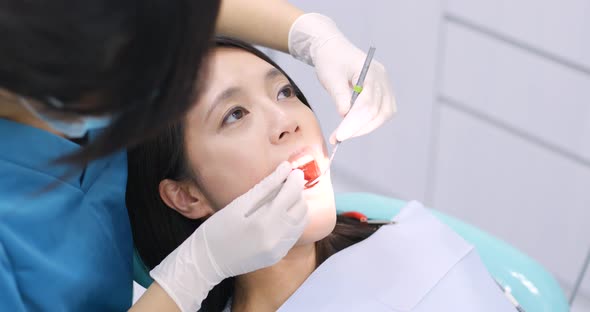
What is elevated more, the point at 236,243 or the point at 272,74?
the point at 272,74

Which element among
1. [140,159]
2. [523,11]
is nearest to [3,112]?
[140,159]

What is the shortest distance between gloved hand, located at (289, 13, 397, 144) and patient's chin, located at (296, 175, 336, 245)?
10 cm

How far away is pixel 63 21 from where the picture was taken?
879 millimetres

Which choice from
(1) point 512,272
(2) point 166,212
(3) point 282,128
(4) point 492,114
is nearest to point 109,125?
(3) point 282,128

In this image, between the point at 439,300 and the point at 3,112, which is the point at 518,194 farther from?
the point at 3,112

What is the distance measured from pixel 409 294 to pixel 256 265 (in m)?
0.33

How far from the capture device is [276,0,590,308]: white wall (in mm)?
2201

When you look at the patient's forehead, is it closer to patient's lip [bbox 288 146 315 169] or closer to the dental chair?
patient's lip [bbox 288 146 315 169]

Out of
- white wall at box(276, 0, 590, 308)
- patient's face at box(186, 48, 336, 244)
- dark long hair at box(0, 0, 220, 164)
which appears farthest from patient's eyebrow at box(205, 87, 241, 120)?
white wall at box(276, 0, 590, 308)

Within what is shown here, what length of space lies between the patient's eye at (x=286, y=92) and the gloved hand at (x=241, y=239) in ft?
0.64


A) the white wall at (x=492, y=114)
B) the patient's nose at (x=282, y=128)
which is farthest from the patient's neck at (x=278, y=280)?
the white wall at (x=492, y=114)

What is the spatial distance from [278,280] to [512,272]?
490 mm

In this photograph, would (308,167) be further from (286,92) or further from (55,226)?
(55,226)

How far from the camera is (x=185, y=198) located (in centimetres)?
159
